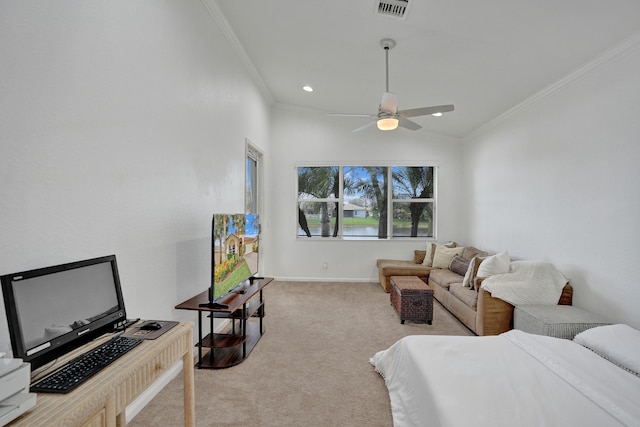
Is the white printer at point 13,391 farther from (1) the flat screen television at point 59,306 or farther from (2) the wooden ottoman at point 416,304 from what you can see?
(2) the wooden ottoman at point 416,304

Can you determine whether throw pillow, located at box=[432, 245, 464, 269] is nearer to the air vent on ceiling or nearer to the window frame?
the window frame

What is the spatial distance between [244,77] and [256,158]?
4.60 ft

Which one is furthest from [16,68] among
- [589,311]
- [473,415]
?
[589,311]

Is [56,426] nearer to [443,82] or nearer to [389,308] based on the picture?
[389,308]

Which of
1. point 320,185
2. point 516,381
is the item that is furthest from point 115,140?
point 320,185

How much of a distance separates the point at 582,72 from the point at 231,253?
150 inches

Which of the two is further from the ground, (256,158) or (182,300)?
(256,158)

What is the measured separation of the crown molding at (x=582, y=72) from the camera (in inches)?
98.7

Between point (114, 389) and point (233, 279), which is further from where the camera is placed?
point (233, 279)

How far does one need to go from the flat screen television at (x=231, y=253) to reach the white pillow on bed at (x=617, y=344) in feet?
9.07

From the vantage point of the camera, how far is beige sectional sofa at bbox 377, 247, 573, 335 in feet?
10.4

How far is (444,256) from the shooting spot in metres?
5.20

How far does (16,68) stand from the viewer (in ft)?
4.35

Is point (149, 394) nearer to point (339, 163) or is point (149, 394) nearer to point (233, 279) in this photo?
point (233, 279)
